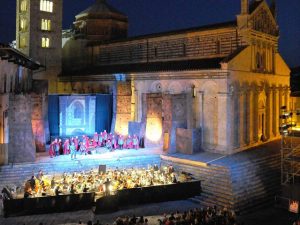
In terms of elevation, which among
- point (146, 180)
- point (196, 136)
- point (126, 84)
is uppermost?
point (126, 84)

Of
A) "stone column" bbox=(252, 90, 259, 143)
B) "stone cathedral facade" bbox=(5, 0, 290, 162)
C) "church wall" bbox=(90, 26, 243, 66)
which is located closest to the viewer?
"stone cathedral facade" bbox=(5, 0, 290, 162)

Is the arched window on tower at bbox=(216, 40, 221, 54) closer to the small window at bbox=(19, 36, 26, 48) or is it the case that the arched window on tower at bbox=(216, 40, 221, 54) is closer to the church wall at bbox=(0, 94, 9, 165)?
the church wall at bbox=(0, 94, 9, 165)

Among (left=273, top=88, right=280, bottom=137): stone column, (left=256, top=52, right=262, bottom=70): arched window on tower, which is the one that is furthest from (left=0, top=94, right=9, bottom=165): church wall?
(left=273, top=88, right=280, bottom=137): stone column

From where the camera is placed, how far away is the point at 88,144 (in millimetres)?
28641

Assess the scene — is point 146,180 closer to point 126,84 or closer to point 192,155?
point 192,155

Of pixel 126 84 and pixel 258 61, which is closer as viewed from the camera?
pixel 258 61

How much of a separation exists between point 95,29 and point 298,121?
2449 centimetres

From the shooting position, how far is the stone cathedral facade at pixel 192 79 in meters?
28.5

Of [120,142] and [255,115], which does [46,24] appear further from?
[255,115]

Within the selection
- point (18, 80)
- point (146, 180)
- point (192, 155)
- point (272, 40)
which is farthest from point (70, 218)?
point (272, 40)

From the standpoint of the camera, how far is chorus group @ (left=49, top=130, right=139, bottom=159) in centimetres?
2692

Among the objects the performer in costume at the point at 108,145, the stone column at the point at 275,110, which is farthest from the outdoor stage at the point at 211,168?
the stone column at the point at 275,110

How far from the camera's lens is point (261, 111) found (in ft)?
105

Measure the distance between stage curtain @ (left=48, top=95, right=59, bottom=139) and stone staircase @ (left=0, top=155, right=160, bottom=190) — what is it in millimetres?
7081
